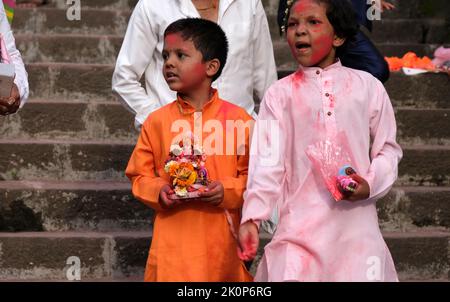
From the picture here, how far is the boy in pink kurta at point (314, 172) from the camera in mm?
5039

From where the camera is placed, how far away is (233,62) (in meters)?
6.02

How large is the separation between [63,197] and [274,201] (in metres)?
2.47

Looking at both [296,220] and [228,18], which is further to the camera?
[228,18]

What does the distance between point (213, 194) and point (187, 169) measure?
0.16 meters

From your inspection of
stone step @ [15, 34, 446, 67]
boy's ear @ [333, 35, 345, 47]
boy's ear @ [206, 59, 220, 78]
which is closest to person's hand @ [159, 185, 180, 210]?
boy's ear @ [206, 59, 220, 78]

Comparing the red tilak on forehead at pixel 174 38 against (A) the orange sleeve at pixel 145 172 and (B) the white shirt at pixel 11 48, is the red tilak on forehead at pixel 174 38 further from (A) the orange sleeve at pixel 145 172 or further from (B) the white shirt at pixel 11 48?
(B) the white shirt at pixel 11 48

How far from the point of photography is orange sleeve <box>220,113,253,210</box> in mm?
5242

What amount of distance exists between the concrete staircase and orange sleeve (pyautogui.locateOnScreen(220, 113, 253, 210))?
67.2 inches

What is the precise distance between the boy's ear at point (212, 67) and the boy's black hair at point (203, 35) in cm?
2

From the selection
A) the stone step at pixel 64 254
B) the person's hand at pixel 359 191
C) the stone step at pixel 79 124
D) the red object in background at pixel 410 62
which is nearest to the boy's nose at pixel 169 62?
the person's hand at pixel 359 191

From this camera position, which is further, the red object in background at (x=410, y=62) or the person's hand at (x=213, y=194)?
the red object in background at (x=410, y=62)

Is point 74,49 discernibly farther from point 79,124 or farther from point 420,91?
point 420,91

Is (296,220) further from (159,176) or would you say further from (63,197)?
(63,197)

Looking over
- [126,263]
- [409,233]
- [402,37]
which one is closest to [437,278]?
[409,233]
